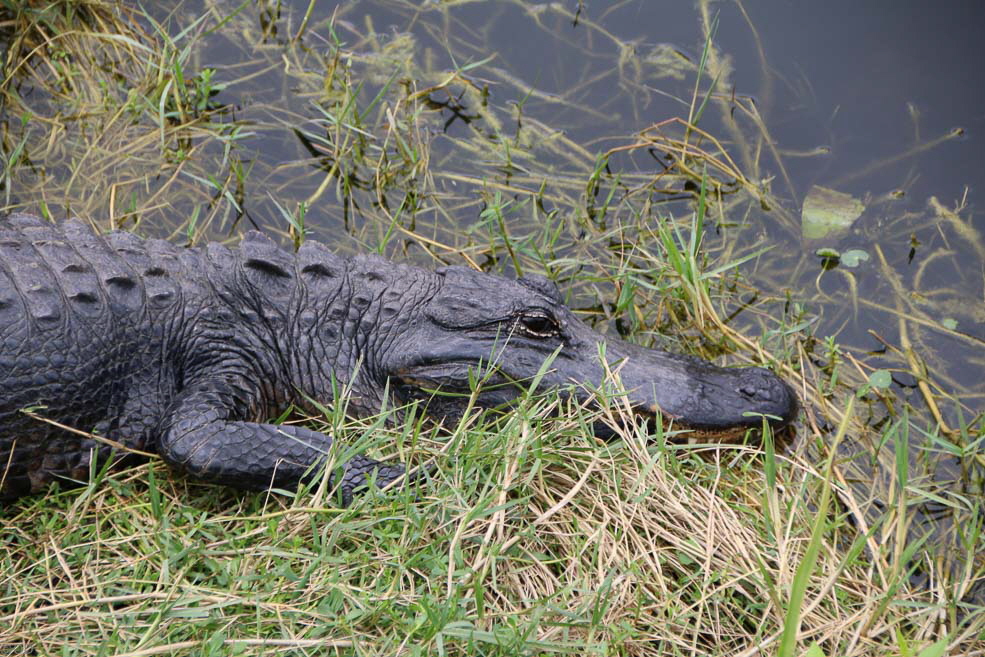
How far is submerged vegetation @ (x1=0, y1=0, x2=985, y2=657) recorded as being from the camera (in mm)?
3268

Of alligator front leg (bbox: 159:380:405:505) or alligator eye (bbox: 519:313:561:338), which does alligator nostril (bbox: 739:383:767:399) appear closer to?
alligator eye (bbox: 519:313:561:338)

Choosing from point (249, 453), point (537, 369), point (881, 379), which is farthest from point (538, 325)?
point (881, 379)

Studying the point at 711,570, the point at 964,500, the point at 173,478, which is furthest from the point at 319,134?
the point at 964,500

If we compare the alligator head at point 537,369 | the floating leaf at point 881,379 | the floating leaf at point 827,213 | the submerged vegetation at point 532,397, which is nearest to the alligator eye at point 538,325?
the alligator head at point 537,369

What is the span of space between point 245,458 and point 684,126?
10.2 ft

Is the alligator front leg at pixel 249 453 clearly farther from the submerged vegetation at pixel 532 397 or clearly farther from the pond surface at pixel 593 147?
the pond surface at pixel 593 147

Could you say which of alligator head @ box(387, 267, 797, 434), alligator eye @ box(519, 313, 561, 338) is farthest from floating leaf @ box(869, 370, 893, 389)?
alligator eye @ box(519, 313, 561, 338)

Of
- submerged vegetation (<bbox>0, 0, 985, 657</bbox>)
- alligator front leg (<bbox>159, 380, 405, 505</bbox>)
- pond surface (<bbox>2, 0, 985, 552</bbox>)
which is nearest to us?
submerged vegetation (<bbox>0, 0, 985, 657</bbox>)

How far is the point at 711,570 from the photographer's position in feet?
11.6

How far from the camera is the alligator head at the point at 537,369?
158 inches

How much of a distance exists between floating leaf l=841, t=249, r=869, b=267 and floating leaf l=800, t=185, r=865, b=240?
0.47ft

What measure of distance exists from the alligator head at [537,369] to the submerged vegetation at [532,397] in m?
0.13

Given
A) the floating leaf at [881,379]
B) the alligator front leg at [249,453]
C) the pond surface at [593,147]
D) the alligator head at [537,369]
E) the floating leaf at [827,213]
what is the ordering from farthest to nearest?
the floating leaf at [827,213] < the pond surface at [593,147] < the floating leaf at [881,379] < the alligator head at [537,369] < the alligator front leg at [249,453]

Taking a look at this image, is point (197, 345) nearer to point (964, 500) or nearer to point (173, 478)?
point (173, 478)
